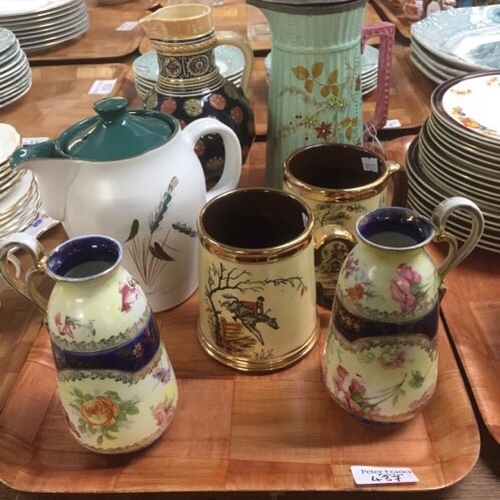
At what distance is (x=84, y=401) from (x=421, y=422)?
0.26 m

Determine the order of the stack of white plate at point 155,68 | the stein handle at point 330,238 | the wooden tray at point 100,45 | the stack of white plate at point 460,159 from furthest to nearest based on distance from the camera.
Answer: the wooden tray at point 100,45, the stack of white plate at point 155,68, the stack of white plate at point 460,159, the stein handle at point 330,238

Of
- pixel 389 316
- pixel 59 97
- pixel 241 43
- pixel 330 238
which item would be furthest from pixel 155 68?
pixel 389 316

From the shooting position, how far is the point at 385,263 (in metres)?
0.43

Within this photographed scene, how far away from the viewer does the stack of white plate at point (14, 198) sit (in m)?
0.72

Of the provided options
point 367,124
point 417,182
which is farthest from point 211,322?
point 367,124

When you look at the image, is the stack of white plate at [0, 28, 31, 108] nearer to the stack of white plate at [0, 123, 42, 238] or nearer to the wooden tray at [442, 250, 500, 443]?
the stack of white plate at [0, 123, 42, 238]

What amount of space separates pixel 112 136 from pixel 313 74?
22cm

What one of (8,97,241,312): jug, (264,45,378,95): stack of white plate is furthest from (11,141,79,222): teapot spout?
(264,45,378,95): stack of white plate

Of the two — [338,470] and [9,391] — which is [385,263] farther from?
[9,391]

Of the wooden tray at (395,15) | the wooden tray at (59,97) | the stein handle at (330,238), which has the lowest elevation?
the wooden tray at (395,15)

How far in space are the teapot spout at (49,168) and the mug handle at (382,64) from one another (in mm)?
367

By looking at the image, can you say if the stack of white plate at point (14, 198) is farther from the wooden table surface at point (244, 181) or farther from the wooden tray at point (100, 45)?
the wooden tray at point (100, 45)

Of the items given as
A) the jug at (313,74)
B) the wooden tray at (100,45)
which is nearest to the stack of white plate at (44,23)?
the wooden tray at (100,45)

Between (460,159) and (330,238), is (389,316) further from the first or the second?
(460,159)
